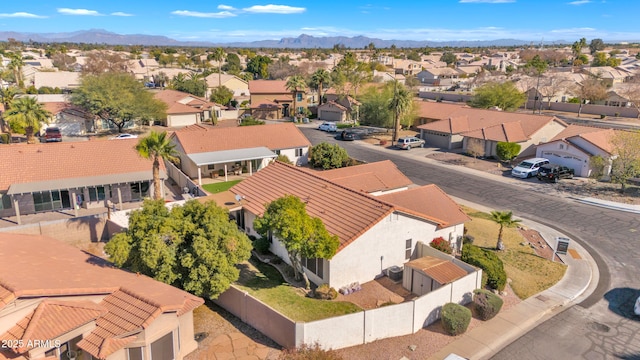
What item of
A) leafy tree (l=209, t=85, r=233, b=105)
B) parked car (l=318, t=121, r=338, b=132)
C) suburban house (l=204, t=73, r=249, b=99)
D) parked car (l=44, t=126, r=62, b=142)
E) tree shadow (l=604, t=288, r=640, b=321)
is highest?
suburban house (l=204, t=73, r=249, b=99)

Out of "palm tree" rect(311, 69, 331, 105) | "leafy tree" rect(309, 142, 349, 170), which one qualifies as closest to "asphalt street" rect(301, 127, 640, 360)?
"leafy tree" rect(309, 142, 349, 170)

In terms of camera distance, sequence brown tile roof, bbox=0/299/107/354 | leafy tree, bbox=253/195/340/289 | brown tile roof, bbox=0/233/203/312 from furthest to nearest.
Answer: leafy tree, bbox=253/195/340/289 → brown tile roof, bbox=0/233/203/312 → brown tile roof, bbox=0/299/107/354

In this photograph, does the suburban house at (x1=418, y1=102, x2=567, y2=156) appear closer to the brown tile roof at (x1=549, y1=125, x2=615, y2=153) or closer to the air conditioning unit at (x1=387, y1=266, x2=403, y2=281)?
the brown tile roof at (x1=549, y1=125, x2=615, y2=153)

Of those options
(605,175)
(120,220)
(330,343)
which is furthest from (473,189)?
(120,220)

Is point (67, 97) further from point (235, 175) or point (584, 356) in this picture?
point (584, 356)

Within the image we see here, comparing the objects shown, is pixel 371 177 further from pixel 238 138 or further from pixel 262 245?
pixel 238 138

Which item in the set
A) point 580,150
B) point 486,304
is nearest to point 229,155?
point 486,304
